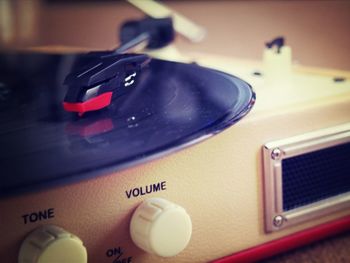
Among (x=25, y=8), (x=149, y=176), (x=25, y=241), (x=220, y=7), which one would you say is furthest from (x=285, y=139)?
(x=25, y=8)

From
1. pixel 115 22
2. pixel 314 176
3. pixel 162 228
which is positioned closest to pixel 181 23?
pixel 115 22

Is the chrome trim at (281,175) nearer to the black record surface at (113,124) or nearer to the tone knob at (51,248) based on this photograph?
the black record surface at (113,124)

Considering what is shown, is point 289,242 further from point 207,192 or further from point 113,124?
point 113,124

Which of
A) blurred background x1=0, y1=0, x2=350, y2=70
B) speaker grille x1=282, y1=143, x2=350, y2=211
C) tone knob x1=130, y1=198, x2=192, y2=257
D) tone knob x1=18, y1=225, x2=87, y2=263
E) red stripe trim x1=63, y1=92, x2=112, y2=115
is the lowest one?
blurred background x1=0, y1=0, x2=350, y2=70

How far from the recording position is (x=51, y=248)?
384mm

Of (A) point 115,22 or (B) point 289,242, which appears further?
(A) point 115,22

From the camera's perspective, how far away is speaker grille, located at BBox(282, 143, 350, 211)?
56 cm

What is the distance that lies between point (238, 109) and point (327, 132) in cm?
15

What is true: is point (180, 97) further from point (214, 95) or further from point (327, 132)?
point (327, 132)

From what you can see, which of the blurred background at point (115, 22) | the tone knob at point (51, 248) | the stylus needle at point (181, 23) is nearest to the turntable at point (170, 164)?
the tone knob at point (51, 248)

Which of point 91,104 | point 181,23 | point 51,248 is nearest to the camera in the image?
point 51,248

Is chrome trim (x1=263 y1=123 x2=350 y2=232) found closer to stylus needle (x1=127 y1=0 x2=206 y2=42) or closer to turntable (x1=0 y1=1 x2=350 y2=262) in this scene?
turntable (x1=0 y1=1 x2=350 y2=262)

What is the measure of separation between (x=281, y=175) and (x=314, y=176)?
0.05 meters

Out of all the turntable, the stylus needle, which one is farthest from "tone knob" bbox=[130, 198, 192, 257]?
the stylus needle
